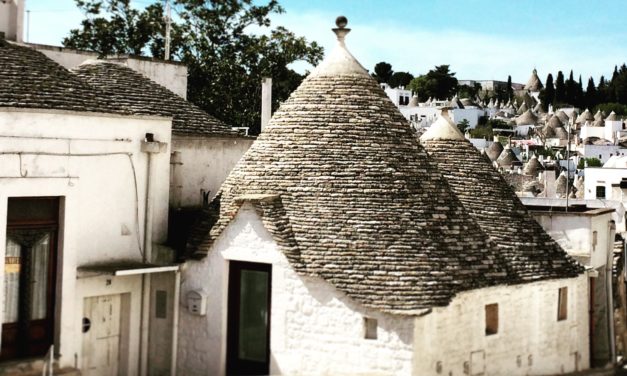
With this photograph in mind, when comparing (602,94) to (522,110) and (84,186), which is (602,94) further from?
(84,186)

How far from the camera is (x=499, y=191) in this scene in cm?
2202

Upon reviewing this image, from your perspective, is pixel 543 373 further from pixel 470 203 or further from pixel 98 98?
pixel 98 98

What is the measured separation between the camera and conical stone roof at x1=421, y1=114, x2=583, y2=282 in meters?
20.3

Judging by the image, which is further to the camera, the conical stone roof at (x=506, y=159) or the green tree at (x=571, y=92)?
the green tree at (x=571, y=92)

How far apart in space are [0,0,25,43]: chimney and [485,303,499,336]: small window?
1058 cm

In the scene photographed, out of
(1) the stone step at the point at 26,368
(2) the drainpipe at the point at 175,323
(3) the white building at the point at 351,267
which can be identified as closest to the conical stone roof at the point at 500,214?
(3) the white building at the point at 351,267

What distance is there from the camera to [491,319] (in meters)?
18.8

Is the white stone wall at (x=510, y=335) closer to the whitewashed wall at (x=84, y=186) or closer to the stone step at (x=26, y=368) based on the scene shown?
the whitewashed wall at (x=84, y=186)

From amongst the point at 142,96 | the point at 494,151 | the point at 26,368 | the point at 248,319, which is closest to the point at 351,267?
the point at 248,319

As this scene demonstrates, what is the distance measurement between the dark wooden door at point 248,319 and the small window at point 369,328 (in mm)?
2002

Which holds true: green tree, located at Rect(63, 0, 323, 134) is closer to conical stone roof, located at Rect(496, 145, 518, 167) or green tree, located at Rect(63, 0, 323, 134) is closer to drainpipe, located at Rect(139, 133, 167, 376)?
drainpipe, located at Rect(139, 133, 167, 376)

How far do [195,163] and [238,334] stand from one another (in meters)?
4.96

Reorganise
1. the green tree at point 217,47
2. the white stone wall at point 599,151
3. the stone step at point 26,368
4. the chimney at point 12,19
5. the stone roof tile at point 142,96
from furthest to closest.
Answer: the white stone wall at point 599,151, the green tree at point 217,47, the stone roof tile at point 142,96, the chimney at point 12,19, the stone step at point 26,368

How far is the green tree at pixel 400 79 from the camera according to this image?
18412cm
